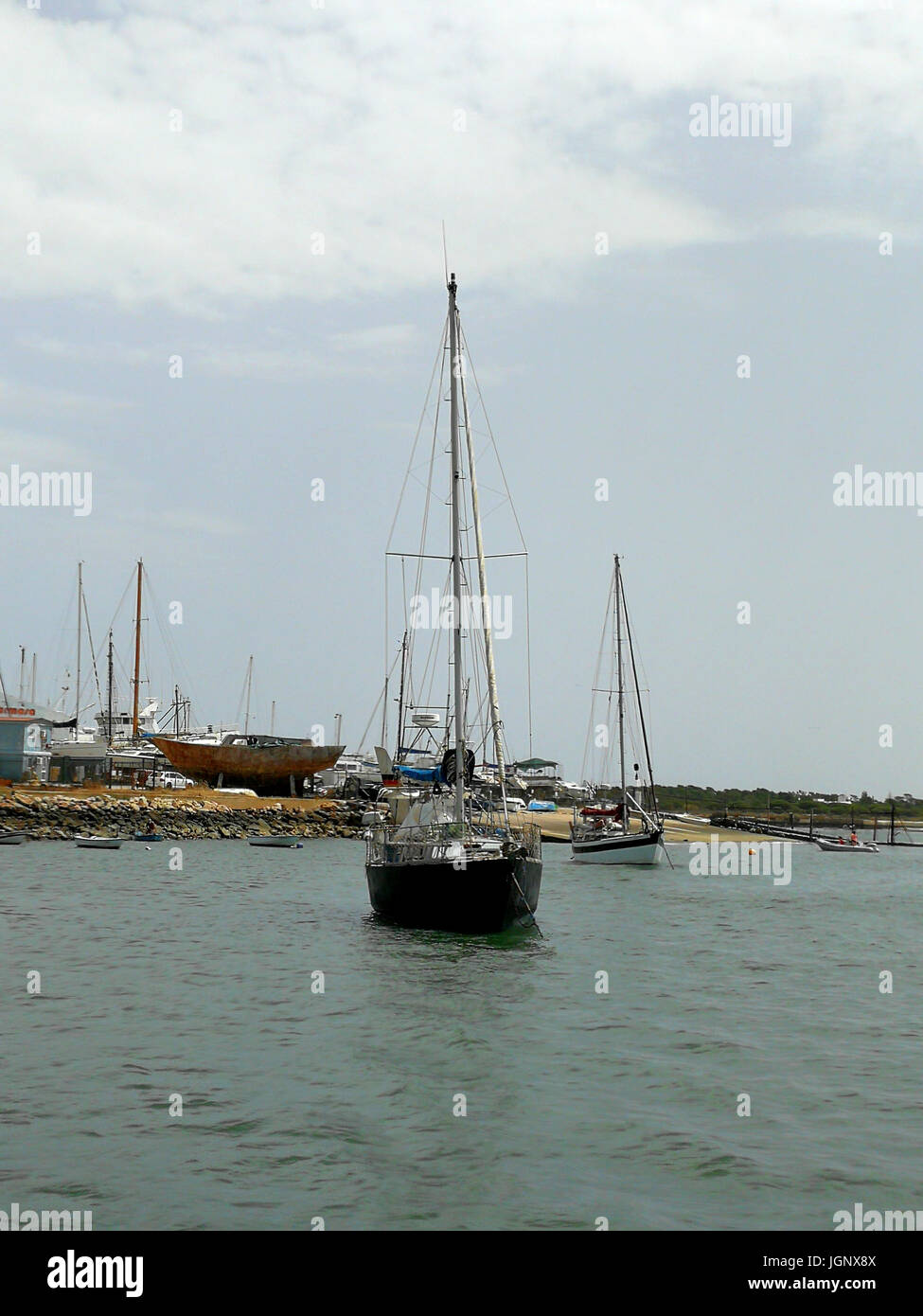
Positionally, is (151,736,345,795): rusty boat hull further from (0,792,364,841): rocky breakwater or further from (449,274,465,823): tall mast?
(449,274,465,823): tall mast

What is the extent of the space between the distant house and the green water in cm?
5154

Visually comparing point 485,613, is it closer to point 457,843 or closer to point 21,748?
point 457,843

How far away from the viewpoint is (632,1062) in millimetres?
18328

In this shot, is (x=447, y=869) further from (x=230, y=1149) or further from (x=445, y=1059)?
(x=230, y=1149)

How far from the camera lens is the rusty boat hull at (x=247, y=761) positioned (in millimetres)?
94188

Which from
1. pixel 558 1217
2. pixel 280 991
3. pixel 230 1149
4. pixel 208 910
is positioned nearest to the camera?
pixel 558 1217

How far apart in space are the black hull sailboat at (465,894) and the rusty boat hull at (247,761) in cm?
6333
